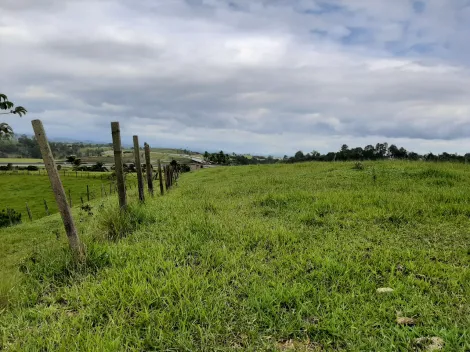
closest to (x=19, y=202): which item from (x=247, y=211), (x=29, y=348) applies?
(x=247, y=211)

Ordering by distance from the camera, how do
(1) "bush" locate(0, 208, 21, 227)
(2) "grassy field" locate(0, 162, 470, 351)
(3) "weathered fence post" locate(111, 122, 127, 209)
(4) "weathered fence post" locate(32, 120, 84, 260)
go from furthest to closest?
(1) "bush" locate(0, 208, 21, 227) < (3) "weathered fence post" locate(111, 122, 127, 209) < (4) "weathered fence post" locate(32, 120, 84, 260) < (2) "grassy field" locate(0, 162, 470, 351)

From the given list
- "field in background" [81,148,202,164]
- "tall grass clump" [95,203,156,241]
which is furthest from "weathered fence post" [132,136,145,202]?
"tall grass clump" [95,203,156,241]

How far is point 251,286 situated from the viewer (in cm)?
428

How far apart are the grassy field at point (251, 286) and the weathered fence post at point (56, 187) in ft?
0.77

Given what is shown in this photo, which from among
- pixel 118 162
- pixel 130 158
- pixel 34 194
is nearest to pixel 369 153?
pixel 130 158

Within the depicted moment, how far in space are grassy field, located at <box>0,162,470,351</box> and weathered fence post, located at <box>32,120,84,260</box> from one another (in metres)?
0.23

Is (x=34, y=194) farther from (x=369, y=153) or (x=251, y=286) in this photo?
(x=251, y=286)

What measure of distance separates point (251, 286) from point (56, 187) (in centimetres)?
342

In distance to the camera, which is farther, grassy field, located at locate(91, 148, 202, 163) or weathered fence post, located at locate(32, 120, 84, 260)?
grassy field, located at locate(91, 148, 202, 163)

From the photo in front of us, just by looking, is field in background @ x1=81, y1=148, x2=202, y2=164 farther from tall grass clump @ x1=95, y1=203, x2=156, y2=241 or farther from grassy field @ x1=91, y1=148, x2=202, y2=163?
tall grass clump @ x1=95, y1=203, x2=156, y2=241

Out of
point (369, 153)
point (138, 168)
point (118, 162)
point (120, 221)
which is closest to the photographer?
point (120, 221)

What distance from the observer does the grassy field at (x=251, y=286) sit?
3.40 m

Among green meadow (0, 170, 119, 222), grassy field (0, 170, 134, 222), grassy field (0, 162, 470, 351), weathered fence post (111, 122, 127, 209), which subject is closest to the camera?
grassy field (0, 162, 470, 351)

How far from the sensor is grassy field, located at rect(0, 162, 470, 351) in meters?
3.40
